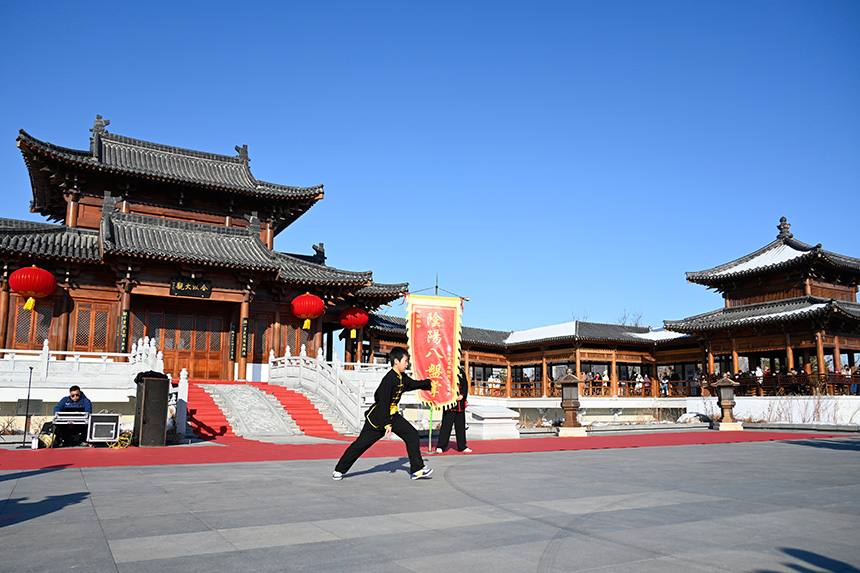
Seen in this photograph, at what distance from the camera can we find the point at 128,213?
2103cm

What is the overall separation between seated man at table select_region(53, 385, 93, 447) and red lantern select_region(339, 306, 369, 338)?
1168 cm

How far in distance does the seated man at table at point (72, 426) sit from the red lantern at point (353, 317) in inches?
460

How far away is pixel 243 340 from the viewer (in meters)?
20.4

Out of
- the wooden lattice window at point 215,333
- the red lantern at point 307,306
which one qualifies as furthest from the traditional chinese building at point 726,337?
the wooden lattice window at point 215,333

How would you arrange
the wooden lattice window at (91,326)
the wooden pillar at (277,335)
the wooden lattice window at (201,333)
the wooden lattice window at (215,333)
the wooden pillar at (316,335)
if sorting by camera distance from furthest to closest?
the wooden pillar at (316,335), the wooden pillar at (277,335), the wooden lattice window at (215,333), the wooden lattice window at (201,333), the wooden lattice window at (91,326)

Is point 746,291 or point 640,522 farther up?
point 746,291

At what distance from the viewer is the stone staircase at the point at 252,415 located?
48.1ft

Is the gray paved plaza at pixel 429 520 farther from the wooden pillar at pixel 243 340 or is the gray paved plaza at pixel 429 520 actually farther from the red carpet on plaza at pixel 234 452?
the wooden pillar at pixel 243 340

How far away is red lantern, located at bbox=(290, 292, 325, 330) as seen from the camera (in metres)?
21.0

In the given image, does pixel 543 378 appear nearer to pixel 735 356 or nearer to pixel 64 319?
pixel 735 356

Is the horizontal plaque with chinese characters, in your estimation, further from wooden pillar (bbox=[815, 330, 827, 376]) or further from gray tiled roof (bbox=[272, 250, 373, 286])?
wooden pillar (bbox=[815, 330, 827, 376])

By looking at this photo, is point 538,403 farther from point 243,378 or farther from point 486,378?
point 243,378

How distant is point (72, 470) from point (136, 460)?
58.5 inches

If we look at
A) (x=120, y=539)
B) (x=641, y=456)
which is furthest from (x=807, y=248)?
(x=120, y=539)
